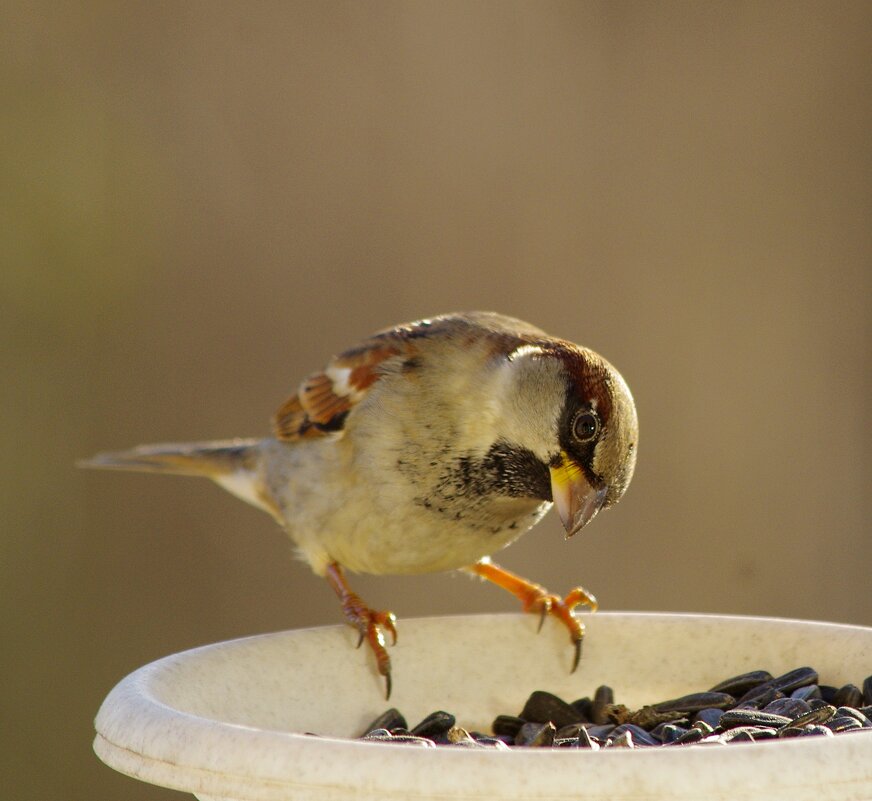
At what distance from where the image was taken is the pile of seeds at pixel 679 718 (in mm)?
1745

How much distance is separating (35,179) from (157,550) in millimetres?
1399

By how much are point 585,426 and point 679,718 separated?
0.51 metres

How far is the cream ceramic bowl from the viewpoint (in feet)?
3.95

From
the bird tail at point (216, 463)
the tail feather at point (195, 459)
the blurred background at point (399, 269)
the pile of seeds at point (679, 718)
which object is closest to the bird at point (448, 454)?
the pile of seeds at point (679, 718)

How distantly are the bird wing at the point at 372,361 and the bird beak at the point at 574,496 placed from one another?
34 centimetres

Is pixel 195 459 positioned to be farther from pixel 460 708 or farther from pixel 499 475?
pixel 460 708

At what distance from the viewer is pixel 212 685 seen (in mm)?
1863

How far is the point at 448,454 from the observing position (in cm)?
251

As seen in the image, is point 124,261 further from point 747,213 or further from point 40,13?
point 747,213

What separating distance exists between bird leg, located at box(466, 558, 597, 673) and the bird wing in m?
0.47

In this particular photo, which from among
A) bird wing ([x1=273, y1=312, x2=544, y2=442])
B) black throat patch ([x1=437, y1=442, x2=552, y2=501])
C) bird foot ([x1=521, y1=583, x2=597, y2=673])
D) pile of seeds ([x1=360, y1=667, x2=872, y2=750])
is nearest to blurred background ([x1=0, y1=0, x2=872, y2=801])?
bird wing ([x1=273, y1=312, x2=544, y2=442])

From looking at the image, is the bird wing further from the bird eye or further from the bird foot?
Result: the bird foot

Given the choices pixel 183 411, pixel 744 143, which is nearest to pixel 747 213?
pixel 744 143

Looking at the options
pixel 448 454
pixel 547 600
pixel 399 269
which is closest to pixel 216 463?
pixel 448 454
